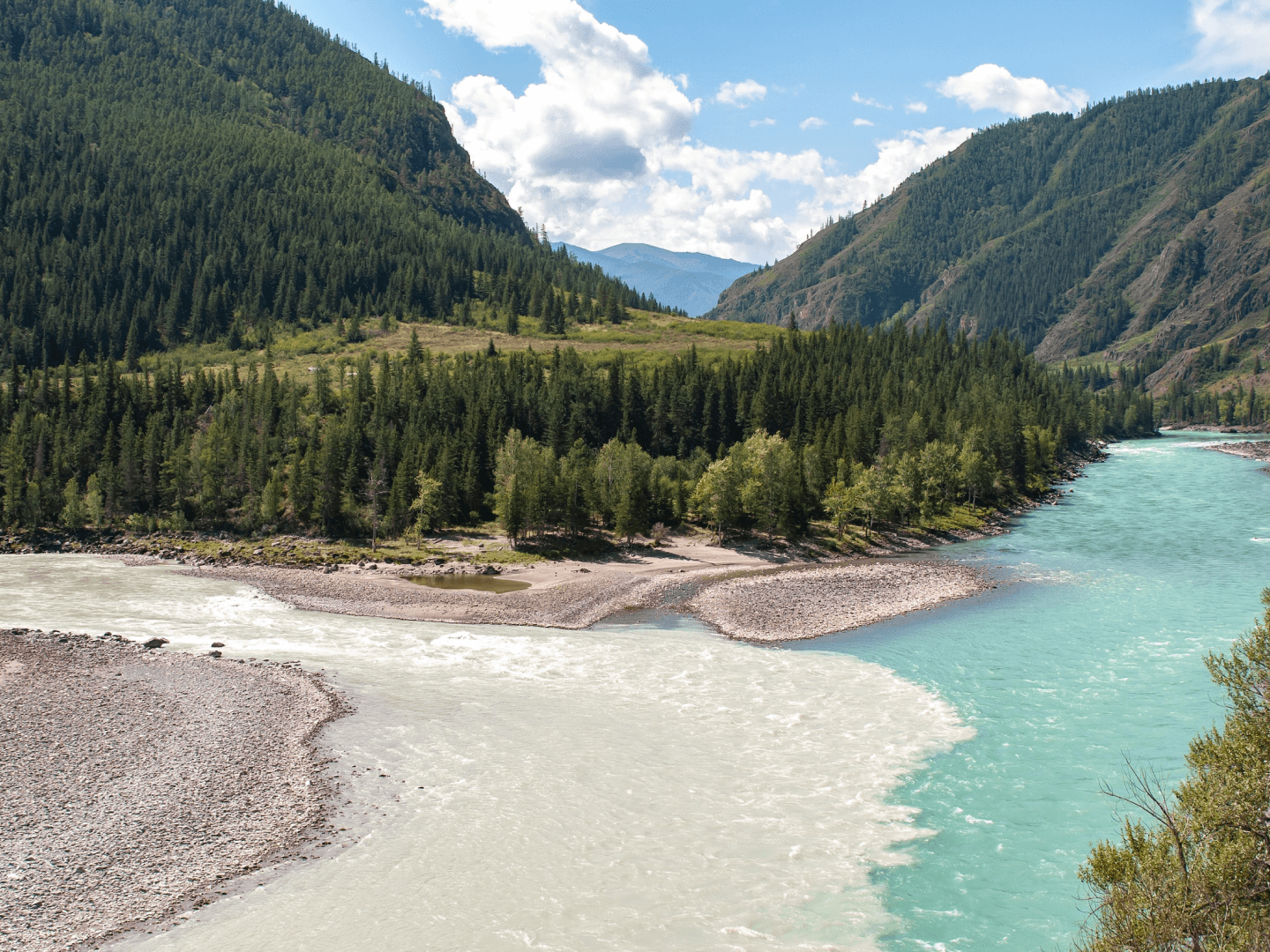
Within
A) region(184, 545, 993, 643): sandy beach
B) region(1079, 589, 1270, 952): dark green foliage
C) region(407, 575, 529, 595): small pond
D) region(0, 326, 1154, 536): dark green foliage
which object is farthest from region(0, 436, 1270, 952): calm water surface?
region(0, 326, 1154, 536): dark green foliage

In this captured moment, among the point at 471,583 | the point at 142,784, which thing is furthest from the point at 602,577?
the point at 142,784

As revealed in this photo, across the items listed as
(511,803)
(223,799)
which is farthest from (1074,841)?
(223,799)

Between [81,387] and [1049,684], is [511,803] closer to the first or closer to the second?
[1049,684]

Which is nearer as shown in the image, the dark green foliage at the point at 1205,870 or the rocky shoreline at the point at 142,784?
the dark green foliage at the point at 1205,870

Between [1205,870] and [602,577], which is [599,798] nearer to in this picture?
[1205,870]

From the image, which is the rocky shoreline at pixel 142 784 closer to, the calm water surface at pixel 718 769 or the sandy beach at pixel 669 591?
the calm water surface at pixel 718 769

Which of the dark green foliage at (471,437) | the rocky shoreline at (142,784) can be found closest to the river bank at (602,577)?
the dark green foliage at (471,437)
